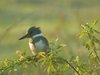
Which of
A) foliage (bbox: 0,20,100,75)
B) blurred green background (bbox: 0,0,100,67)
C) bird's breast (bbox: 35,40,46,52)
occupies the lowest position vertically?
blurred green background (bbox: 0,0,100,67)

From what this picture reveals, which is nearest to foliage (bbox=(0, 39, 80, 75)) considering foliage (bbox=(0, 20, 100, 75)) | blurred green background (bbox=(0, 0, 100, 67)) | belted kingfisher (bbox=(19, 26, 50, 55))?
foliage (bbox=(0, 20, 100, 75))

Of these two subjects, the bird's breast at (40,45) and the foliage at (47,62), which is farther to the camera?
the bird's breast at (40,45)

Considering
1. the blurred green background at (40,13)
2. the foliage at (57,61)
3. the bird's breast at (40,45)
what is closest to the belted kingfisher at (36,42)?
the bird's breast at (40,45)

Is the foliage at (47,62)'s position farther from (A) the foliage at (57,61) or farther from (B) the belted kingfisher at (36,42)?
(B) the belted kingfisher at (36,42)

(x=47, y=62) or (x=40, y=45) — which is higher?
(x=47, y=62)

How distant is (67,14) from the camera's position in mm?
16625

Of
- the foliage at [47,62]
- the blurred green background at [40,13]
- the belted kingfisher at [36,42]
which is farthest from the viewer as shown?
the blurred green background at [40,13]

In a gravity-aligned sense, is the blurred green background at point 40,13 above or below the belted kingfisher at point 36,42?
below

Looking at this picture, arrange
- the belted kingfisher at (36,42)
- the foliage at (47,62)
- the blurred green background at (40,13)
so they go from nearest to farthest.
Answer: the foliage at (47,62), the belted kingfisher at (36,42), the blurred green background at (40,13)

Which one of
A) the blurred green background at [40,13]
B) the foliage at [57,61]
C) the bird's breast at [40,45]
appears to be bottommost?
the blurred green background at [40,13]

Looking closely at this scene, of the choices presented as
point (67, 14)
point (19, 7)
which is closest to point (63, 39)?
point (67, 14)

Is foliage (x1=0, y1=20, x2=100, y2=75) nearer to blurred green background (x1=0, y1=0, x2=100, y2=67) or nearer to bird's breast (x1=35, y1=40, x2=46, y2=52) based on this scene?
bird's breast (x1=35, y1=40, x2=46, y2=52)

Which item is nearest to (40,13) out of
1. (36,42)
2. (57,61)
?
(36,42)

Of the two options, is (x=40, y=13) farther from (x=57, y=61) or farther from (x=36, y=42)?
(x=57, y=61)
